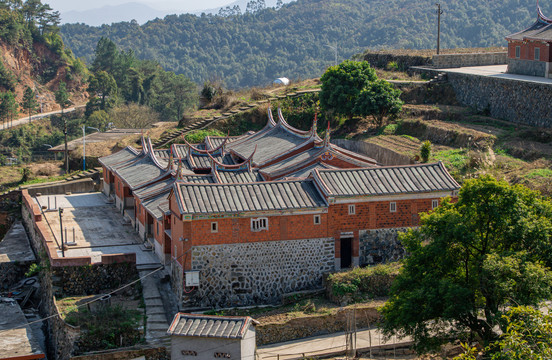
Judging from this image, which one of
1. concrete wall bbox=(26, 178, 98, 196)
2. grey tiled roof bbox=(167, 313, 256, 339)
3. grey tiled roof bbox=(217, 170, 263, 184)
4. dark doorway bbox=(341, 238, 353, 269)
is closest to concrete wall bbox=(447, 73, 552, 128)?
dark doorway bbox=(341, 238, 353, 269)

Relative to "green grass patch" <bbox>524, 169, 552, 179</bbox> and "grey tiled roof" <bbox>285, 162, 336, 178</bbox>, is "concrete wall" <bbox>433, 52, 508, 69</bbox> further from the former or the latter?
"grey tiled roof" <bbox>285, 162, 336, 178</bbox>

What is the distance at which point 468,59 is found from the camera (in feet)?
196

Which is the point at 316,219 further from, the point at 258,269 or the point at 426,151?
the point at 426,151

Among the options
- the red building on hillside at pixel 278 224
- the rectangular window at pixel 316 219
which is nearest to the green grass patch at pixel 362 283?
the red building on hillside at pixel 278 224

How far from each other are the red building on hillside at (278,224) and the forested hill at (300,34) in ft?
328

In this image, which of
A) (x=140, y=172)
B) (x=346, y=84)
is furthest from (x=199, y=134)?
(x=140, y=172)

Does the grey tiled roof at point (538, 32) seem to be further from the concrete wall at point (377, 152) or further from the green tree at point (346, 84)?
the concrete wall at point (377, 152)

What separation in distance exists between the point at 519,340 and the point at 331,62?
12923 cm

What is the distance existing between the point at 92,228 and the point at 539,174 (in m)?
21.5

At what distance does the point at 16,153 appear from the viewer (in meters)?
77.5

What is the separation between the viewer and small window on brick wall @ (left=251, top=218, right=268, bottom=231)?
2998 cm

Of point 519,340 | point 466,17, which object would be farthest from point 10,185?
point 466,17

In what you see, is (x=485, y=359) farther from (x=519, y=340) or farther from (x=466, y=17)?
(x=466, y=17)

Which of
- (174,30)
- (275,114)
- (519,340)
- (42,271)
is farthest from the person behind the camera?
(174,30)
